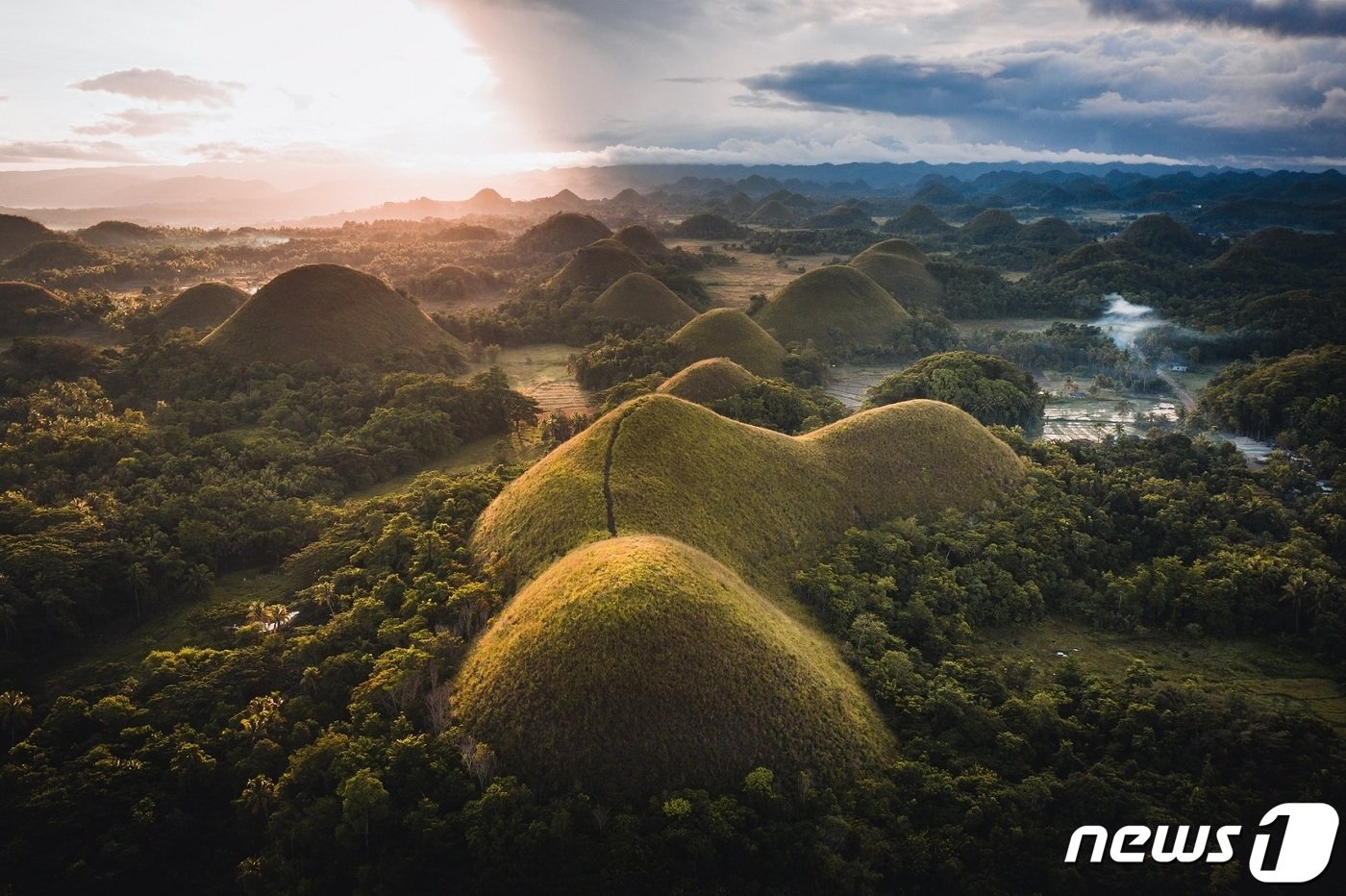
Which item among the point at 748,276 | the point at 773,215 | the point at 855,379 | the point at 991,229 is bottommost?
the point at 855,379

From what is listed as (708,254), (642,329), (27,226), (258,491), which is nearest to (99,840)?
(258,491)

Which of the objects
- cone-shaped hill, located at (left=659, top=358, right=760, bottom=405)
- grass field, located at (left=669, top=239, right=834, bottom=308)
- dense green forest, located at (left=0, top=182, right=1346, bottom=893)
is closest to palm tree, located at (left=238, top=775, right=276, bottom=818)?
dense green forest, located at (left=0, top=182, right=1346, bottom=893)

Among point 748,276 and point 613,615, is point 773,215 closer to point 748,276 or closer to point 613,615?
point 748,276

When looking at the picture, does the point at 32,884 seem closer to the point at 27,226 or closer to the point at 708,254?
the point at 708,254

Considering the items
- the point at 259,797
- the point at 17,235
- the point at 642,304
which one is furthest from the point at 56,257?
the point at 259,797

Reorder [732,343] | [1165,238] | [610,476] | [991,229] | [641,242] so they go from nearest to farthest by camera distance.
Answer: [610,476], [732,343], [641,242], [1165,238], [991,229]

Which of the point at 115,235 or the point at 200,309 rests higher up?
the point at 115,235
